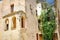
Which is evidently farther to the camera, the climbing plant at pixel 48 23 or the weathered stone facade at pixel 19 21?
the climbing plant at pixel 48 23

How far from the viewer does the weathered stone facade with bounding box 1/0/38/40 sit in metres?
17.5

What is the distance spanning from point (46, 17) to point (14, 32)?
4.26 meters

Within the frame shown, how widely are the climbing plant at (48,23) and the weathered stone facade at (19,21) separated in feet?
3.32

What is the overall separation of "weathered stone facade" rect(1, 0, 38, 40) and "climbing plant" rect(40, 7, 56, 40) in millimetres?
1013

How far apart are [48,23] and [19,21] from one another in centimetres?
346

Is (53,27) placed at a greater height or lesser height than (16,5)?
lesser

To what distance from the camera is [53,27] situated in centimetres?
1828

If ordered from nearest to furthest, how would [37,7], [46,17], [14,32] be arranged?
[14,32]
[46,17]
[37,7]

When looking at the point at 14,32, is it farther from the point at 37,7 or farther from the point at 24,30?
the point at 37,7

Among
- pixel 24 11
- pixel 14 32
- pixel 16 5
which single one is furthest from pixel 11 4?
pixel 14 32

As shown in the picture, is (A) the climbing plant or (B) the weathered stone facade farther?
(A) the climbing plant

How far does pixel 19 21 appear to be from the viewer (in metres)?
17.6

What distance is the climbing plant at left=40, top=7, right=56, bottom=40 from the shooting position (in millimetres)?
18172

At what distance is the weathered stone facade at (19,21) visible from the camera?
17500mm
